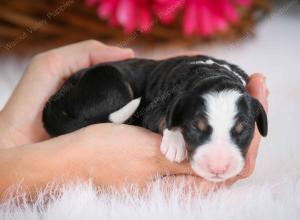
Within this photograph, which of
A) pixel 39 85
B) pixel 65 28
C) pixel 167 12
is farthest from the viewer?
pixel 65 28

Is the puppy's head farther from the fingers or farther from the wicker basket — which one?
the wicker basket

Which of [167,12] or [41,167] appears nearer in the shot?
[41,167]

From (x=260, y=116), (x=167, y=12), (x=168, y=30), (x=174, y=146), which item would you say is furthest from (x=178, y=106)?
(x=168, y=30)

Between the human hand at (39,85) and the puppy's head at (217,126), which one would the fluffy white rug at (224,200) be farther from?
the human hand at (39,85)

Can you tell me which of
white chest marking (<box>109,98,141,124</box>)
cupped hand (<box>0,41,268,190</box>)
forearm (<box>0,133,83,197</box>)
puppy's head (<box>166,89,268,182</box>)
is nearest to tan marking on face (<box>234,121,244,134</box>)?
puppy's head (<box>166,89,268,182</box>)

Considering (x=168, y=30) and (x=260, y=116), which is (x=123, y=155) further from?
(x=168, y=30)

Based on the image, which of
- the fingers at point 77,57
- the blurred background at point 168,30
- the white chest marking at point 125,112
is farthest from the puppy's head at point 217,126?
the blurred background at point 168,30
